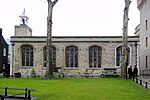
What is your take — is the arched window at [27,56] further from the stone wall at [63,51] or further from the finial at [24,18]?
the finial at [24,18]

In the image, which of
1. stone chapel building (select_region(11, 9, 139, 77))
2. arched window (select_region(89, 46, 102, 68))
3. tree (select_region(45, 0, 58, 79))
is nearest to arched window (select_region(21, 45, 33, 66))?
stone chapel building (select_region(11, 9, 139, 77))

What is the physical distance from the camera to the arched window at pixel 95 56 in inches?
1484

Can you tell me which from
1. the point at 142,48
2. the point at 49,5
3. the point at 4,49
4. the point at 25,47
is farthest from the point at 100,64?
the point at 4,49

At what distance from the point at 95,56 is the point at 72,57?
9.36 ft

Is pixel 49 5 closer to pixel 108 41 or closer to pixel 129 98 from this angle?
pixel 108 41

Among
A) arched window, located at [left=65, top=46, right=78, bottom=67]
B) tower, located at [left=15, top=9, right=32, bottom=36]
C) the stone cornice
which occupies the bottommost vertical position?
arched window, located at [left=65, top=46, right=78, bottom=67]

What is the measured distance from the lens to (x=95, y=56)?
124ft

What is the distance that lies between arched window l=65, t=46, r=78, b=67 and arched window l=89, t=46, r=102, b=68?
70.4 inches

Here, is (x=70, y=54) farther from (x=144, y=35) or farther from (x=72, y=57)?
(x=144, y=35)

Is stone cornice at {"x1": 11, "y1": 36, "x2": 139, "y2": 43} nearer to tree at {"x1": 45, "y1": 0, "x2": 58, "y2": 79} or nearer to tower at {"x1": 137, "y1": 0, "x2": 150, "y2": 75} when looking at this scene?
tower at {"x1": 137, "y1": 0, "x2": 150, "y2": 75}

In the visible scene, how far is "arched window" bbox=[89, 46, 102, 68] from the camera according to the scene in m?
37.7

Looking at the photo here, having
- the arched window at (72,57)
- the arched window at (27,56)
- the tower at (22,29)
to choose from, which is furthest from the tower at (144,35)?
the tower at (22,29)

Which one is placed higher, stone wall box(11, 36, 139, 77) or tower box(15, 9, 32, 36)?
tower box(15, 9, 32, 36)

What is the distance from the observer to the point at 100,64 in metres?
37.6
